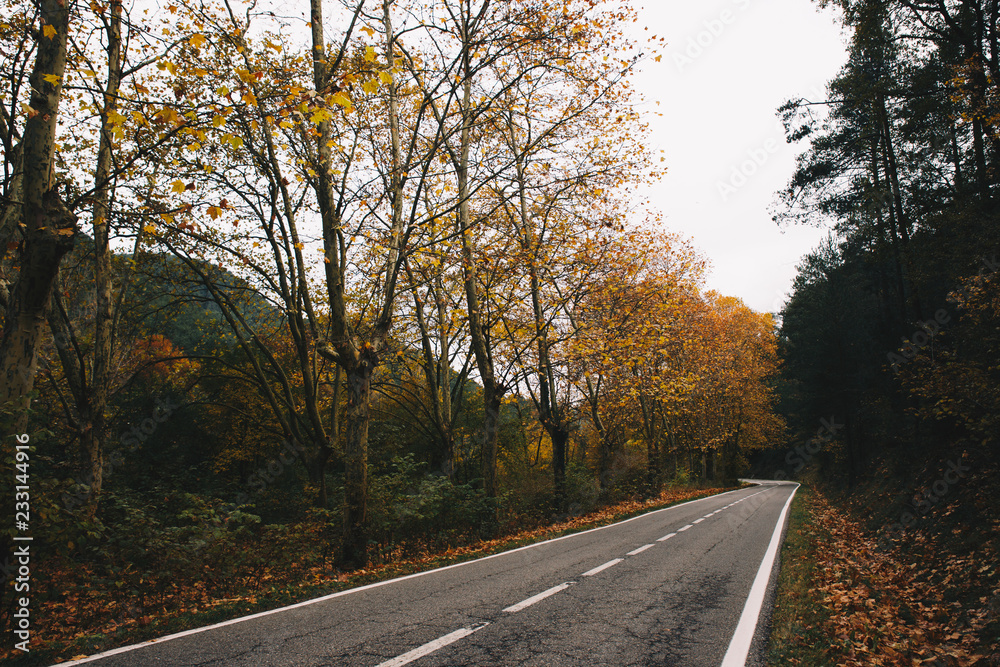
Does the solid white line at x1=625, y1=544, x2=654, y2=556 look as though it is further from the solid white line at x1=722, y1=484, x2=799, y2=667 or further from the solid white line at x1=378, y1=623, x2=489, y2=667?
the solid white line at x1=378, y1=623, x2=489, y2=667

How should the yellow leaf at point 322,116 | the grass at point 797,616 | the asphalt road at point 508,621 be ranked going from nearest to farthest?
the asphalt road at point 508,621, the grass at point 797,616, the yellow leaf at point 322,116

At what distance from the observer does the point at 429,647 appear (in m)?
4.28

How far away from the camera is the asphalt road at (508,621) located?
4.16 m

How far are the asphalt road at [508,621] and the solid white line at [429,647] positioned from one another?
17 mm

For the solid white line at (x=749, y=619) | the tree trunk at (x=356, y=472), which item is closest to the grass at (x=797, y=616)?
the solid white line at (x=749, y=619)

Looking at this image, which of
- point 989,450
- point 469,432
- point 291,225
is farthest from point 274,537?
point 469,432

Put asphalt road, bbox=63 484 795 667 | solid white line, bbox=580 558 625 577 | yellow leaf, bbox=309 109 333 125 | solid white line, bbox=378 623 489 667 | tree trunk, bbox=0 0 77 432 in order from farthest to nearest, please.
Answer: solid white line, bbox=580 558 625 577 < tree trunk, bbox=0 0 77 432 < yellow leaf, bbox=309 109 333 125 < asphalt road, bbox=63 484 795 667 < solid white line, bbox=378 623 489 667

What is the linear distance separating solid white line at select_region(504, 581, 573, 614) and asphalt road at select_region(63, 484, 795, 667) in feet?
0.04

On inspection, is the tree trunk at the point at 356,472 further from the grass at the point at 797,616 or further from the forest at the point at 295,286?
the grass at the point at 797,616

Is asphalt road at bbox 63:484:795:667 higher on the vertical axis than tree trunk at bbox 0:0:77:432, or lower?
lower

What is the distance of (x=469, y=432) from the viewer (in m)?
28.8

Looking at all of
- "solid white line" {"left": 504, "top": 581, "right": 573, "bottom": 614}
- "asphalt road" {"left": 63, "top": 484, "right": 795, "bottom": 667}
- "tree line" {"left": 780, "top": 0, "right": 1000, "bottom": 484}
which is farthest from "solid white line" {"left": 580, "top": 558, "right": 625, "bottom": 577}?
"tree line" {"left": 780, "top": 0, "right": 1000, "bottom": 484}

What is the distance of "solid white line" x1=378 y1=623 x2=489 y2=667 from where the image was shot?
12.9ft

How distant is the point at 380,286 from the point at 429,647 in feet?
29.6
